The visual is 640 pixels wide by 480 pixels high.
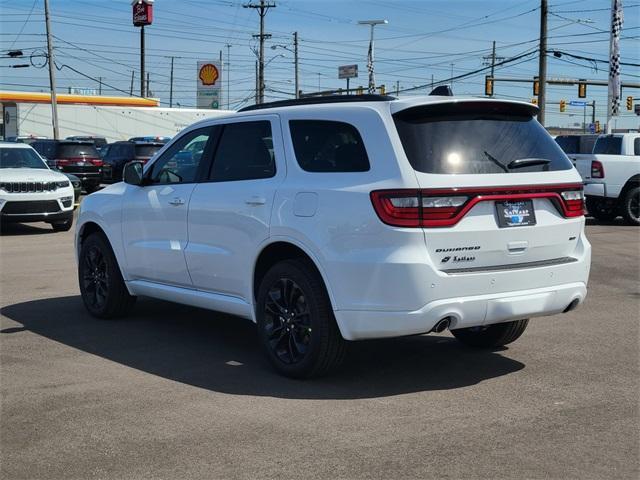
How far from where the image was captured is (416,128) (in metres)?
5.62

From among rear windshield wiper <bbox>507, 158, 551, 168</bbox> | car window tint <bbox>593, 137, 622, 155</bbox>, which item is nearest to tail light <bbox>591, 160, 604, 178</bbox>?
car window tint <bbox>593, 137, 622, 155</bbox>

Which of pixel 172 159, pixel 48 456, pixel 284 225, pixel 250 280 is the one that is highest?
pixel 172 159

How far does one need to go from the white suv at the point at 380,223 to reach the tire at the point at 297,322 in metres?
0.01

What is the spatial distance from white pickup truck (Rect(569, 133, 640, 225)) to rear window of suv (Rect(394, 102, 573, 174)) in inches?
502

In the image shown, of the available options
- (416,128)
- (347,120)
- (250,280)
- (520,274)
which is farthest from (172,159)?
(520,274)

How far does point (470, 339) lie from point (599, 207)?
43.1 feet

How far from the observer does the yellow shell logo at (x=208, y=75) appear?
78750mm

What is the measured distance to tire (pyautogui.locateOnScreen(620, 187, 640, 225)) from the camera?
18.4 meters

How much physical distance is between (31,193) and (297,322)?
1168 centimetres

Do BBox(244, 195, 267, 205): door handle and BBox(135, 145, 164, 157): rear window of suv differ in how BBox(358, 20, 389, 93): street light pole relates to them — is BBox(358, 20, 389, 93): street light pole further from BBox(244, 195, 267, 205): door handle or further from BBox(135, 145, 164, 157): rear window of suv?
BBox(244, 195, 267, 205): door handle

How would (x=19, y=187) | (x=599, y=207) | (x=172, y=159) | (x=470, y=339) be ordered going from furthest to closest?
(x=599, y=207) → (x=19, y=187) → (x=172, y=159) → (x=470, y=339)

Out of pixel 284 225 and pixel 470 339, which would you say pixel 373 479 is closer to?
pixel 284 225

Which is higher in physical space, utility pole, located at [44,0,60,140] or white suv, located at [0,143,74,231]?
utility pole, located at [44,0,60,140]

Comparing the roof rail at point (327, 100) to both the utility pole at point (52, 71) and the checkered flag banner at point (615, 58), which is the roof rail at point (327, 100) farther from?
the utility pole at point (52, 71)
